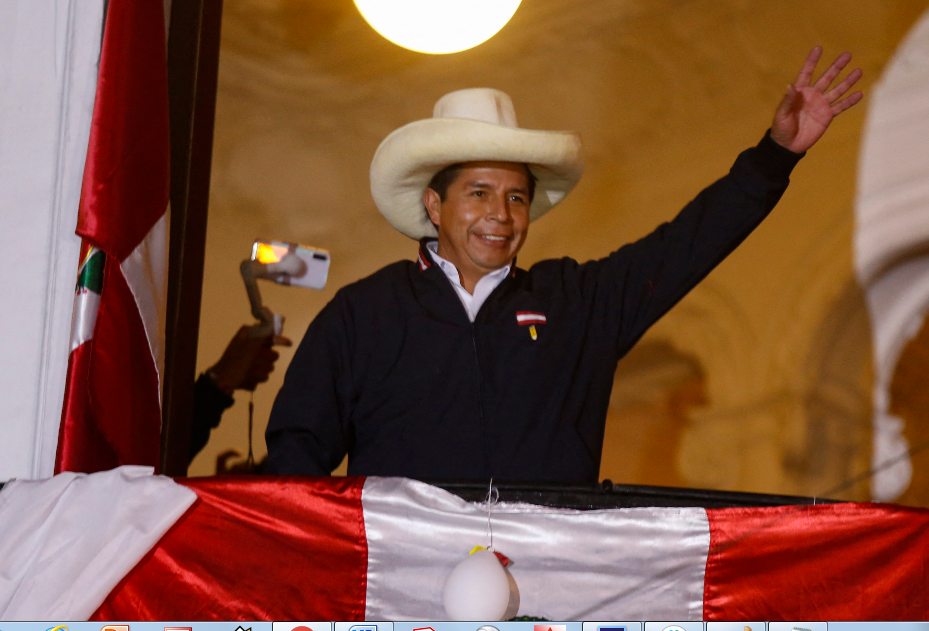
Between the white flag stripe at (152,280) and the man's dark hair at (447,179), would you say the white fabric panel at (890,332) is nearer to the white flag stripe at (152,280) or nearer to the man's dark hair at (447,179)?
the man's dark hair at (447,179)

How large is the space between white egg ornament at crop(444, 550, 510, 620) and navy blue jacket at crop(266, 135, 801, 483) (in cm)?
49

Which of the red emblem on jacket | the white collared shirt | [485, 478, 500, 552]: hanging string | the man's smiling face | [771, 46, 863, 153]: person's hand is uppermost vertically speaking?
[771, 46, 863, 153]: person's hand

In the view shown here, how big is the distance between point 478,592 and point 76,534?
451mm

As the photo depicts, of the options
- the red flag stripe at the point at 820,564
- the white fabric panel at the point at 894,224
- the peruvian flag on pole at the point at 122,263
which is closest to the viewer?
the red flag stripe at the point at 820,564

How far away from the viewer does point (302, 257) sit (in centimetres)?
185

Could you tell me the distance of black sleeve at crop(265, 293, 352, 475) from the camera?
1402 mm

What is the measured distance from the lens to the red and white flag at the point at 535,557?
104 centimetres

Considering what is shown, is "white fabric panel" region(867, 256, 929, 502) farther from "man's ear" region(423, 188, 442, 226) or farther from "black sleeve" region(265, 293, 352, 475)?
"black sleeve" region(265, 293, 352, 475)

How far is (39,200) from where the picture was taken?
56.7 inches

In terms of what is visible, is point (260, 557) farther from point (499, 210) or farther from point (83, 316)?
point (499, 210)

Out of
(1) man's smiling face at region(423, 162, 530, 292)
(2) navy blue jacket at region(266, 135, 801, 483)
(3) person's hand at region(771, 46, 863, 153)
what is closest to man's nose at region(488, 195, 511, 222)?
(1) man's smiling face at region(423, 162, 530, 292)

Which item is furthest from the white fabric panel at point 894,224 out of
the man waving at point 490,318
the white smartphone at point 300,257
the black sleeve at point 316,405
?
the black sleeve at point 316,405

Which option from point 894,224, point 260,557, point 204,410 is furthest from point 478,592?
point 894,224

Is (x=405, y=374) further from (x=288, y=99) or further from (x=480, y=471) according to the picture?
(x=288, y=99)
